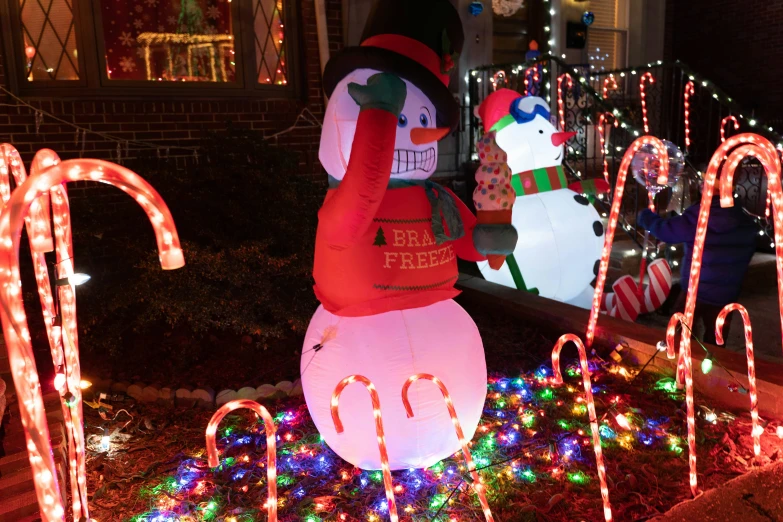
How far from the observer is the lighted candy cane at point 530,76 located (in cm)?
921

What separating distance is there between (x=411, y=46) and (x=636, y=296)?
13.8 ft

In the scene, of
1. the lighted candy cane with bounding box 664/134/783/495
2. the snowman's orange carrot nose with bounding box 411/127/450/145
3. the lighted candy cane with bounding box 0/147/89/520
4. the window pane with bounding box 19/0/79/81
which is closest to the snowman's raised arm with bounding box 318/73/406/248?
the snowman's orange carrot nose with bounding box 411/127/450/145

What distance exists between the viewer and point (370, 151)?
2.70 meters

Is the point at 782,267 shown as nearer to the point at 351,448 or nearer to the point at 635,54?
the point at 351,448

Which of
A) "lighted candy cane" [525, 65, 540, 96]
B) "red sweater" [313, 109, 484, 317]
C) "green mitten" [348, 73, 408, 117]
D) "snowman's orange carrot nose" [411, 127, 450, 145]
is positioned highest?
"lighted candy cane" [525, 65, 540, 96]

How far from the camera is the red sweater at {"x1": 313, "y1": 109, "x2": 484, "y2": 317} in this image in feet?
9.14

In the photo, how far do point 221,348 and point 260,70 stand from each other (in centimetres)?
351

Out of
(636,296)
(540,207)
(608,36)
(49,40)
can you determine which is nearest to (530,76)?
(608,36)

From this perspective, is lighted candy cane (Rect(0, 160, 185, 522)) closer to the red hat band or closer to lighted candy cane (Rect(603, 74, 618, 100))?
the red hat band

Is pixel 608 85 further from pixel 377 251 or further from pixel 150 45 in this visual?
pixel 377 251

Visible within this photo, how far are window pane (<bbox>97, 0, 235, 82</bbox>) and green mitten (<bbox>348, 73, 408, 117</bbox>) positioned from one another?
452 centimetres

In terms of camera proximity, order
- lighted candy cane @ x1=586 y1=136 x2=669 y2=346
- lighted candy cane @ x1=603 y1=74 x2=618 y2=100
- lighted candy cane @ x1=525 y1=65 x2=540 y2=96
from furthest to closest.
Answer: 1. lighted candy cane @ x1=603 y1=74 x2=618 y2=100
2. lighted candy cane @ x1=525 y1=65 x2=540 y2=96
3. lighted candy cane @ x1=586 y1=136 x2=669 y2=346

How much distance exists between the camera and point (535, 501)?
10.3 feet

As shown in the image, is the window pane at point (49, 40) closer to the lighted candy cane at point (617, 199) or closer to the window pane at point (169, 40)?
the window pane at point (169, 40)
